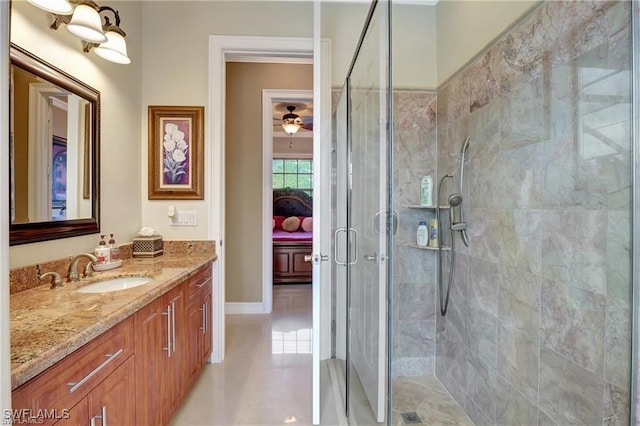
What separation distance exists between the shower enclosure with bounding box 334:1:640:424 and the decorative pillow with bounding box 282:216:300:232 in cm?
394

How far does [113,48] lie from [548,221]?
2.49 m

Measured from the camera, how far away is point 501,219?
1514 millimetres

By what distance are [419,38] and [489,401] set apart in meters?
2.32

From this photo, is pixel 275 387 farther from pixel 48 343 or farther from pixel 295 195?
pixel 295 195

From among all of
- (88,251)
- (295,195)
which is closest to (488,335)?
(88,251)

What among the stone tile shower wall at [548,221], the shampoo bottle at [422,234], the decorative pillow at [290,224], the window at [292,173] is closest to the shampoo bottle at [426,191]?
the shampoo bottle at [422,234]

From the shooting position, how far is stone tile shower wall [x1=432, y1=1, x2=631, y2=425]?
94 centimetres

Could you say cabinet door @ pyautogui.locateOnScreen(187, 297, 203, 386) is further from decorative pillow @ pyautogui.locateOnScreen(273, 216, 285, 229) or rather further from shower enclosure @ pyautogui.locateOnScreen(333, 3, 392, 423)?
decorative pillow @ pyautogui.locateOnScreen(273, 216, 285, 229)

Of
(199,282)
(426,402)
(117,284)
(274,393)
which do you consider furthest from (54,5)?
(426,402)

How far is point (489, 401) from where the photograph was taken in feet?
5.23

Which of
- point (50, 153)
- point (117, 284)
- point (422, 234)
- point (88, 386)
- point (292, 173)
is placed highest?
point (292, 173)

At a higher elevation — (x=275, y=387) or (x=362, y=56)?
(x=362, y=56)

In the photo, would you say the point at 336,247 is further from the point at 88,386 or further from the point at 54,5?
the point at 54,5

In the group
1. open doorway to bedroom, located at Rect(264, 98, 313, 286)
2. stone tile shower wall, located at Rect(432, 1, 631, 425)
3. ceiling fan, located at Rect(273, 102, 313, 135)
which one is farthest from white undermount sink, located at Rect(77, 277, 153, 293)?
ceiling fan, located at Rect(273, 102, 313, 135)
